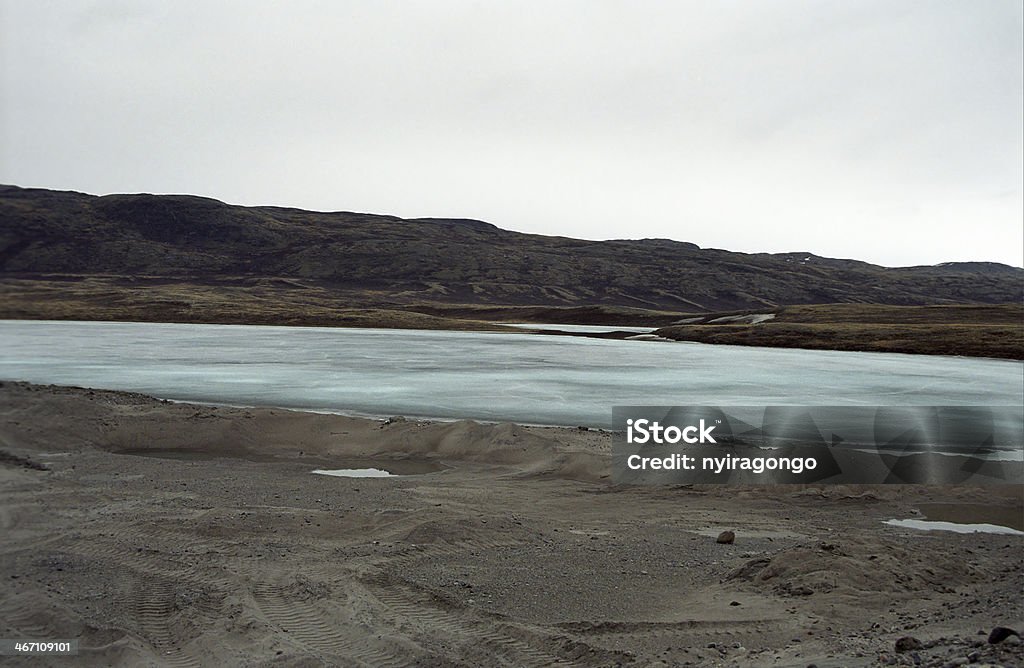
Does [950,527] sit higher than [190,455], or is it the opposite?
[950,527]

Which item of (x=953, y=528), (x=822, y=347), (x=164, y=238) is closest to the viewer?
(x=953, y=528)

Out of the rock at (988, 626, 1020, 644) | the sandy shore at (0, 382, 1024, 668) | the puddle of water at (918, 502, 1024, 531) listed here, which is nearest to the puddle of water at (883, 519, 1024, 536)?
the puddle of water at (918, 502, 1024, 531)

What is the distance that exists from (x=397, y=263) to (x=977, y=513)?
459 feet

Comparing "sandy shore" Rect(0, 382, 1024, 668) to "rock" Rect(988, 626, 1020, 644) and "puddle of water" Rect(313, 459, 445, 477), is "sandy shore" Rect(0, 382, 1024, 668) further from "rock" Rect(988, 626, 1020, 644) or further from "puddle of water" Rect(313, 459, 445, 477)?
"puddle of water" Rect(313, 459, 445, 477)

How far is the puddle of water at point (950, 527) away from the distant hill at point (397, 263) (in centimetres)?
10743

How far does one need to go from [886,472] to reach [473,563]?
26.3 feet

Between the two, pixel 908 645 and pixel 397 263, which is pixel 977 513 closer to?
pixel 908 645

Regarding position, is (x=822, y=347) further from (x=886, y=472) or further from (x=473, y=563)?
(x=473, y=563)

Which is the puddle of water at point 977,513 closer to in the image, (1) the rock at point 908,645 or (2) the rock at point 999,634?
(2) the rock at point 999,634

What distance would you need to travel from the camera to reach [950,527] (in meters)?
10.1

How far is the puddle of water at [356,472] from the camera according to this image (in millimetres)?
12781

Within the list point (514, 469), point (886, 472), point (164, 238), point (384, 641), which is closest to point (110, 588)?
point (384, 641)

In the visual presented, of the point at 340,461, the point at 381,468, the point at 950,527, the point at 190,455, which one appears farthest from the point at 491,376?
the point at 950,527

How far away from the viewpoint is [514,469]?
42.8 feet
